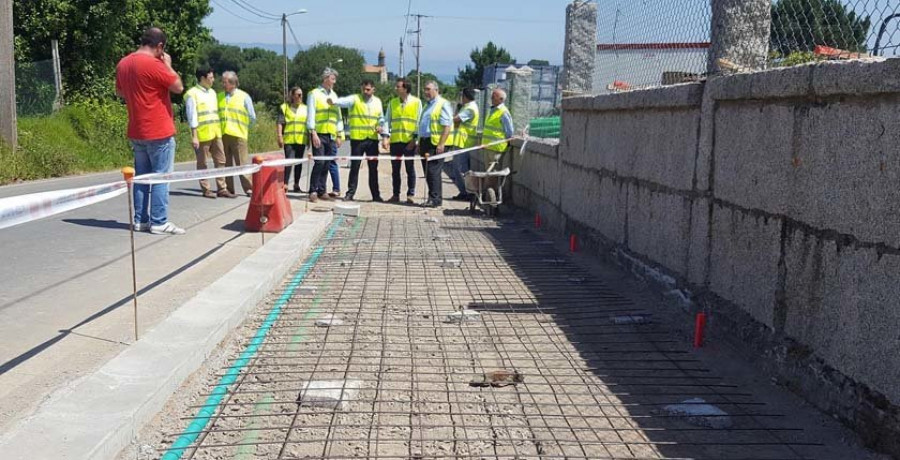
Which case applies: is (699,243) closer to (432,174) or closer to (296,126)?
(432,174)

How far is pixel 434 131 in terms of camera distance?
13422mm

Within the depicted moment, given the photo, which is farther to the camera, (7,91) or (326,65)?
(326,65)

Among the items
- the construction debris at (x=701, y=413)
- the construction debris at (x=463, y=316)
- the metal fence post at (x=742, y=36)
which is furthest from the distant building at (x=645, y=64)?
the construction debris at (x=701, y=413)

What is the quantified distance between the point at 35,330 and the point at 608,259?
16.7 ft

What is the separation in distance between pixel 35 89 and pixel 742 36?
67.7 ft

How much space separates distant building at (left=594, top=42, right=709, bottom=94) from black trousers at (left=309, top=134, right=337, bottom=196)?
492cm

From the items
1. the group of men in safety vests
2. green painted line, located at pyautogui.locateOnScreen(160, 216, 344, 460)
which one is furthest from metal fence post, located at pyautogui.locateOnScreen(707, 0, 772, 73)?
the group of men in safety vests

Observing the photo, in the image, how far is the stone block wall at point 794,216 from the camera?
11.9 feet

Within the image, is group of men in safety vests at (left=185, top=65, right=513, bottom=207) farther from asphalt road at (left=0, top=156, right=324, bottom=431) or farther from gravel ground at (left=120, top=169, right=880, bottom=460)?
gravel ground at (left=120, top=169, right=880, bottom=460)

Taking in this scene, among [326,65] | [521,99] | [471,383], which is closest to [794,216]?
[471,383]

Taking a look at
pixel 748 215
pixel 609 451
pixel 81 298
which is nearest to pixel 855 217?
pixel 748 215

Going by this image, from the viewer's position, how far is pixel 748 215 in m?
5.02

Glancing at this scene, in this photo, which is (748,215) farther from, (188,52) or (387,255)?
(188,52)

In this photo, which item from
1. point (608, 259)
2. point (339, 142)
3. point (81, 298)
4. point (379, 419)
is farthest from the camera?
point (339, 142)
